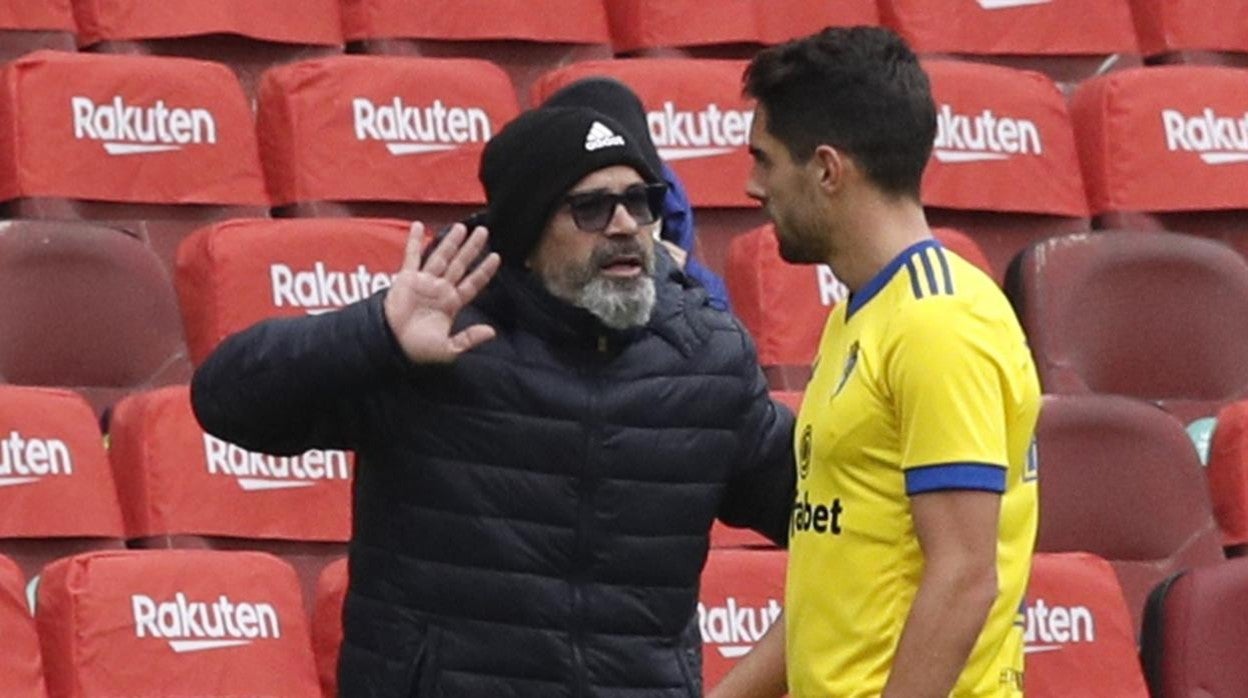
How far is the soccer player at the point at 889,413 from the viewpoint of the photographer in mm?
2873

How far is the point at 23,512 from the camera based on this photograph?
486cm

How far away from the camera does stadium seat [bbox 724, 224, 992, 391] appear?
5430 mm

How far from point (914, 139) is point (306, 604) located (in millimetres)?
2260

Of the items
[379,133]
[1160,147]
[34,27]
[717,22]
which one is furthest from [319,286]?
[1160,147]

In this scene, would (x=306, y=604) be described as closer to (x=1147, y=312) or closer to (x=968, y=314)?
(x=1147, y=312)

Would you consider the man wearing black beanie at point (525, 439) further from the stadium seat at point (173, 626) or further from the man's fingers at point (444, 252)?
the stadium seat at point (173, 626)

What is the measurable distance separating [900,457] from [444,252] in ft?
2.04

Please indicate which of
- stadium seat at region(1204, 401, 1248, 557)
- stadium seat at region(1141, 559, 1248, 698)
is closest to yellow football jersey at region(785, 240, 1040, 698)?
stadium seat at region(1141, 559, 1248, 698)

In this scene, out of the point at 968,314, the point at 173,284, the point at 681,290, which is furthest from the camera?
the point at 173,284

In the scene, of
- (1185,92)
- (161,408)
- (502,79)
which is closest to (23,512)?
(161,408)

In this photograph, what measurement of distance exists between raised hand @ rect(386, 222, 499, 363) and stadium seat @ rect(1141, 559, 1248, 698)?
1974mm

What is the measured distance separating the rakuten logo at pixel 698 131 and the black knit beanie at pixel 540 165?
7.36 ft

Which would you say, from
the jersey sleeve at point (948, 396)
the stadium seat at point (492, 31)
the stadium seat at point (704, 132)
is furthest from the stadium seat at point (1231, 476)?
the jersey sleeve at point (948, 396)

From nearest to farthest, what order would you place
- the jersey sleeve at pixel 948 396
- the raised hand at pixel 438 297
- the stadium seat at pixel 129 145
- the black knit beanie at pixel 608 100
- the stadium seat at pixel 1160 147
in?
the jersey sleeve at pixel 948 396
the raised hand at pixel 438 297
the black knit beanie at pixel 608 100
the stadium seat at pixel 129 145
the stadium seat at pixel 1160 147
